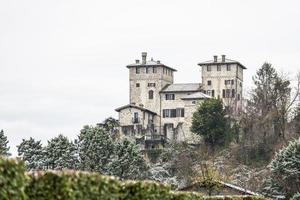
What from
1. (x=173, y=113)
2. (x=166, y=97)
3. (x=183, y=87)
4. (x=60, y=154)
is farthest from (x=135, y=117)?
(x=60, y=154)

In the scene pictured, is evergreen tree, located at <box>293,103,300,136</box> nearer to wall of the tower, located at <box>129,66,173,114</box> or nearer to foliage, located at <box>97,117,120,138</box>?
foliage, located at <box>97,117,120,138</box>

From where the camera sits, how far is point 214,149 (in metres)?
102

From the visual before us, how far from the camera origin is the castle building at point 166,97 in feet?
385

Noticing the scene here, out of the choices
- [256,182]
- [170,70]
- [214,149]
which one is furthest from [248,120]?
[170,70]

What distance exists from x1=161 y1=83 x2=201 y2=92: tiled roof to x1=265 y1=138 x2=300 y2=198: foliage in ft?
196

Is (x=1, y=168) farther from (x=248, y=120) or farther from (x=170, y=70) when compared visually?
(x=170, y=70)

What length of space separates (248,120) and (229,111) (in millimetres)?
7843

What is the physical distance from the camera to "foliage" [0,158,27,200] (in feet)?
37.1

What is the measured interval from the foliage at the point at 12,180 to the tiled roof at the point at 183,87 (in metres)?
111

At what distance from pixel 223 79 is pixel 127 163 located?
141ft

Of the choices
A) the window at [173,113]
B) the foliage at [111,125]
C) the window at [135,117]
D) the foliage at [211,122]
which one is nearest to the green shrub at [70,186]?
the foliage at [211,122]

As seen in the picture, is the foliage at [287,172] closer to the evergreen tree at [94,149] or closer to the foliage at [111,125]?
the evergreen tree at [94,149]

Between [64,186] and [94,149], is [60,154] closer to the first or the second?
[94,149]

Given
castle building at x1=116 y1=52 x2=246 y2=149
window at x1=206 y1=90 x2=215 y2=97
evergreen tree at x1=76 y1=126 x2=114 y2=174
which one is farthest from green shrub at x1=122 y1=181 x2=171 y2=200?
window at x1=206 y1=90 x2=215 y2=97
